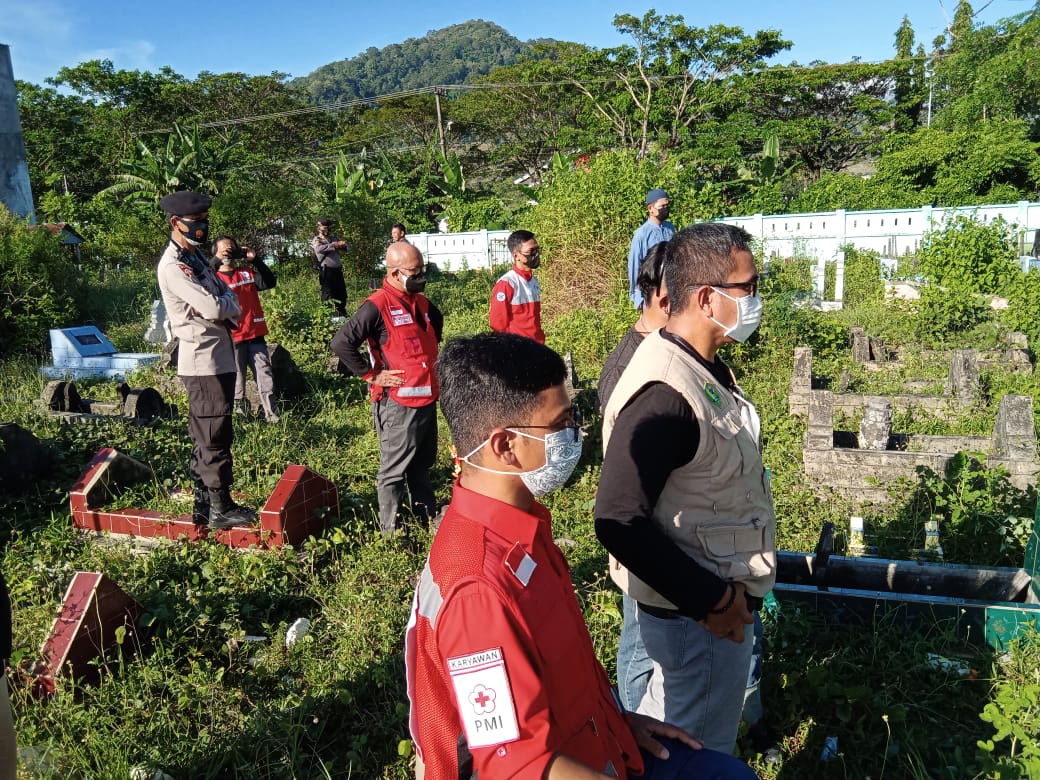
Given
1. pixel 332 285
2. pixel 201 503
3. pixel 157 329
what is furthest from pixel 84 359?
pixel 201 503

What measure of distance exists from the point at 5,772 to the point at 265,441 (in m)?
4.23

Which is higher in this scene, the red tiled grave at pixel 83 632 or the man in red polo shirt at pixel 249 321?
the man in red polo shirt at pixel 249 321

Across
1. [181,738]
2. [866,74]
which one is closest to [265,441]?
[181,738]

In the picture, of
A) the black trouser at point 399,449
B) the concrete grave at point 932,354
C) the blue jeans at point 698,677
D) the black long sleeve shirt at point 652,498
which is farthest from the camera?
the concrete grave at point 932,354

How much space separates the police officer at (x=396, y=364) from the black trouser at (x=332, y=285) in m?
6.76

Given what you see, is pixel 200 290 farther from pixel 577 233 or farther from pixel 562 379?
pixel 577 233

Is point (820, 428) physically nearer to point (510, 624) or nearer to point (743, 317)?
point (743, 317)

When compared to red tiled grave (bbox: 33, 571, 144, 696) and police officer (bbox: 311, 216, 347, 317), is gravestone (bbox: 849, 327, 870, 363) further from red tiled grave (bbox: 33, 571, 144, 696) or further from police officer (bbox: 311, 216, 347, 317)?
red tiled grave (bbox: 33, 571, 144, 696)

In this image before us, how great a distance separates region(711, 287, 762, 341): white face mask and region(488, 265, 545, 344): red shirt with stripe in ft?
12.2

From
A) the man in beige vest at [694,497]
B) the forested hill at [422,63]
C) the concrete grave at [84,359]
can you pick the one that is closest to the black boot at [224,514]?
the man in beige vest at [694,497]

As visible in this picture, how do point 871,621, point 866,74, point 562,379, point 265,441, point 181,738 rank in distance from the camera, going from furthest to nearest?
point 866,74
point 265,441
point 871,621
point 181,738
point 562,379

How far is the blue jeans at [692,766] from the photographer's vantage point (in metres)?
1.63

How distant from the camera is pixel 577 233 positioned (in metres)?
10.7

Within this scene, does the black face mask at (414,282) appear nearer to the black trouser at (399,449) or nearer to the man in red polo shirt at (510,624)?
the black trouser at (399,449)
